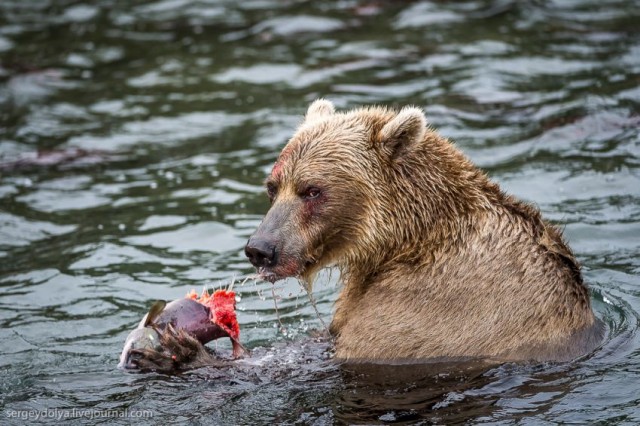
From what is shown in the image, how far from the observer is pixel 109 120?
13859 mm

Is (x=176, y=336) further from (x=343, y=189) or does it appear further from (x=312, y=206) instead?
(x=343, y=189)

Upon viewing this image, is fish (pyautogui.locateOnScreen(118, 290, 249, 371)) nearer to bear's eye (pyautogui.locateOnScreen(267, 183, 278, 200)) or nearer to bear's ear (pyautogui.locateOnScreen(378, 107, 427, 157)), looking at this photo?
bear's eye (pyautogui.locateOnScreen(267, 183, 278, 200))

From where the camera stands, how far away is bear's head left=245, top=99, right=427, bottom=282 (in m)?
6.86

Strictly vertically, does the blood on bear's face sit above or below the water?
above

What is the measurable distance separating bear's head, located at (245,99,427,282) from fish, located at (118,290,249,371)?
27.7 inches

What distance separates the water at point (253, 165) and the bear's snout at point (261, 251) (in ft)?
2.73

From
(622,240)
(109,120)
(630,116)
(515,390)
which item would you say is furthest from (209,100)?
(515,390)

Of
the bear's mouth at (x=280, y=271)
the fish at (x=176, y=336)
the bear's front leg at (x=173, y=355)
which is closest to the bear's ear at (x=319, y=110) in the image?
the bear's mouth at (x=280, y=271)

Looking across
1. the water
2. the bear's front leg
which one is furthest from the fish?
the water

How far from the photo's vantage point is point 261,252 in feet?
21.5

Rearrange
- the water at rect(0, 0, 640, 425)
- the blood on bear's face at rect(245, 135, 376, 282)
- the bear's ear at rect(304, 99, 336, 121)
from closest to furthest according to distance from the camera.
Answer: the water at rect(0, 0, 640, 425) < the blood on bear's face at rect(245, 135, 376, 282) < the bear's ear at rect(304, 99, 336, 121)

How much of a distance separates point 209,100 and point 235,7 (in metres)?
4.85

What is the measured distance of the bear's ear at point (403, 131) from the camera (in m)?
6.78

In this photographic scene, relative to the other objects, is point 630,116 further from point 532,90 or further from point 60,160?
point 60,160
